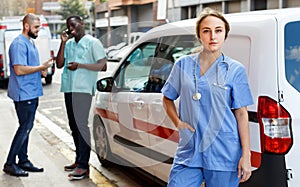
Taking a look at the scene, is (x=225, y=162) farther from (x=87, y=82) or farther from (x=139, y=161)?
(x=87, y=82)

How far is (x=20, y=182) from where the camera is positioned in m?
5.02

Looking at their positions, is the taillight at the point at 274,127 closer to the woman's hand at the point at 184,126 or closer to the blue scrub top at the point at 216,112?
the blue scrub top at the point at 216,112

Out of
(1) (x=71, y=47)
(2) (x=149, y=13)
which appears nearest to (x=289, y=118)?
(1) (x=71, y=47)

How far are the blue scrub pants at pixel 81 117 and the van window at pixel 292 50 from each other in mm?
2675

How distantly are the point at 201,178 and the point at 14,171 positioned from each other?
310 centimetres

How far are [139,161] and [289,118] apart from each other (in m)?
2.10

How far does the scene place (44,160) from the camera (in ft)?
19.7

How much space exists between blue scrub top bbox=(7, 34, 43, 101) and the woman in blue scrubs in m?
2.82

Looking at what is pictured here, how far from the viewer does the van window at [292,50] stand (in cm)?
295

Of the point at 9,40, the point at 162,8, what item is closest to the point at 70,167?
the point at 9,40

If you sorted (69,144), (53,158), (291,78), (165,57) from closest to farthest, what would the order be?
(291,78) < (165,57) < (53,158) < (69,144)

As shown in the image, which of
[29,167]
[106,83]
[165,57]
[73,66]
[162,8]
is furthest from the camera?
[162,8]

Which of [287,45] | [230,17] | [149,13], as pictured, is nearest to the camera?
[287,45]

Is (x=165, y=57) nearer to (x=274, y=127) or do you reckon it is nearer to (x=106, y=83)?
(x=106, y=83)
